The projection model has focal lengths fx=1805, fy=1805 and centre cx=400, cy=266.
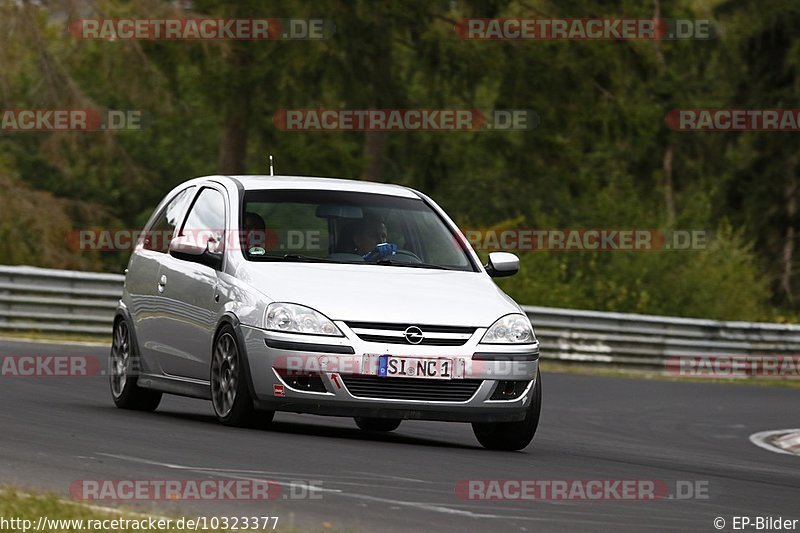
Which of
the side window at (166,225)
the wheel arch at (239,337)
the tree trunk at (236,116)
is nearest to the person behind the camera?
the wheel arch at (239,337)

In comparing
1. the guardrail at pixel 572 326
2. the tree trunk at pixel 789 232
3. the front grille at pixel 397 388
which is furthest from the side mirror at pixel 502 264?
the tree trunk at pixel 789 232

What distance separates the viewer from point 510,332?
1146cm

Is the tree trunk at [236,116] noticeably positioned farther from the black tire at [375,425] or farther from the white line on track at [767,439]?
the black tire at [375,425]

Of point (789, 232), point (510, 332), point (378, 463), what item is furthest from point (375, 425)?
point (789, 232)

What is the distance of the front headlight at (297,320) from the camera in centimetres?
1106

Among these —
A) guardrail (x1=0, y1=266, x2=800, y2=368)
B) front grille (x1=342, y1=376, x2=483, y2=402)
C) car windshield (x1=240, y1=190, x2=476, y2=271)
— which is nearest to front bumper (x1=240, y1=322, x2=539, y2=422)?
front grille (x1=342, y1=376, x2=483, y2=402)

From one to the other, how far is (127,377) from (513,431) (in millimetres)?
3175

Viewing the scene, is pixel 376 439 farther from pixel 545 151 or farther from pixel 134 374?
pixel 545 151

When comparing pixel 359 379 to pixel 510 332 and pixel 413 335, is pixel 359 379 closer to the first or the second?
pixel 413 335

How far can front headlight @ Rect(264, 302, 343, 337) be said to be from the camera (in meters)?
11.1

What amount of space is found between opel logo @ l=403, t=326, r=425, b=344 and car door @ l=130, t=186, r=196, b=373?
8.24 ft

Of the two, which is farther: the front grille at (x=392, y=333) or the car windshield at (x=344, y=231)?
the car windshield at (x=344, y=231)

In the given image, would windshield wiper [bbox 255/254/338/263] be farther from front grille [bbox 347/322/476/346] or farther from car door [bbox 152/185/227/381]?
front grille [bbox 347/322/476/346]

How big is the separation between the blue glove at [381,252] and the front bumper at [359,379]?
49.4 inches
